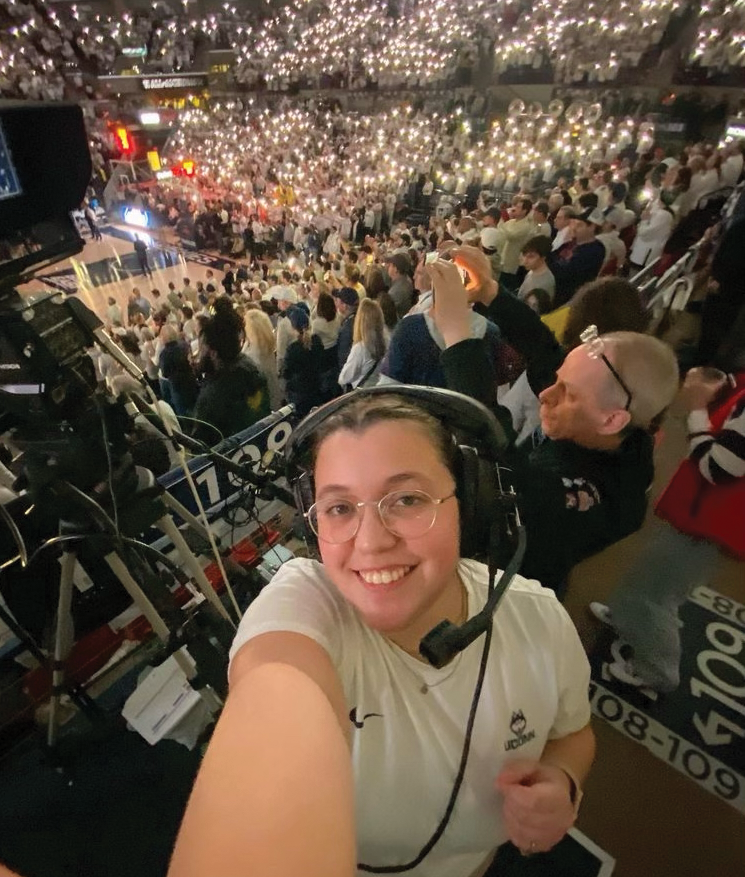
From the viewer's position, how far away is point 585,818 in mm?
1690

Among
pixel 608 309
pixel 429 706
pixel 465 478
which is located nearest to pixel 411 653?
pixel 429 706

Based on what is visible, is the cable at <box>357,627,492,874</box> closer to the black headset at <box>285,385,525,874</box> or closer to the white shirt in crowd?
the black headset at <box>285,385,525,874</box>

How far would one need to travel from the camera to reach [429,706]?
800 millimetres

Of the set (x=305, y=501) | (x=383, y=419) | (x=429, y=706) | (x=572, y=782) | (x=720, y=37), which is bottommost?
(x=572, y=782)

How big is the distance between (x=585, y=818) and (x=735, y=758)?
67 centimetres

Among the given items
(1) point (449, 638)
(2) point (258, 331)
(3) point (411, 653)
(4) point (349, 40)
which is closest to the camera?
(1) point (449, 638)

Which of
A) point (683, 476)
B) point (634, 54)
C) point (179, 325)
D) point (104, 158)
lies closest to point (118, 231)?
point (104, 158)

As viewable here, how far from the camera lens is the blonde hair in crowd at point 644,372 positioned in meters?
1.25

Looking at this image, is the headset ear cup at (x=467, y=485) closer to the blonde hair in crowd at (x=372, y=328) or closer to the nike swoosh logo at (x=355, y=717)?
the nike swoosh logo at (x=355, y=717)

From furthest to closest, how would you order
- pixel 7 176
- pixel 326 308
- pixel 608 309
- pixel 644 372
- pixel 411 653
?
pixel 326 308 < pixel 608 309 < pixel 644 372 < pixel 7 176 < pixel 411 653

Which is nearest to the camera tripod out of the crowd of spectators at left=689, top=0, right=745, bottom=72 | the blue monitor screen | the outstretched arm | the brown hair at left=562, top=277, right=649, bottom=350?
the blue monitor screen

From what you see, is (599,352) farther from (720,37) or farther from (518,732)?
(720,37)

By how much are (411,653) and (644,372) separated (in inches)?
36.2

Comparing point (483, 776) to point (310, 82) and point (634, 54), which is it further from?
point (310, 82)
